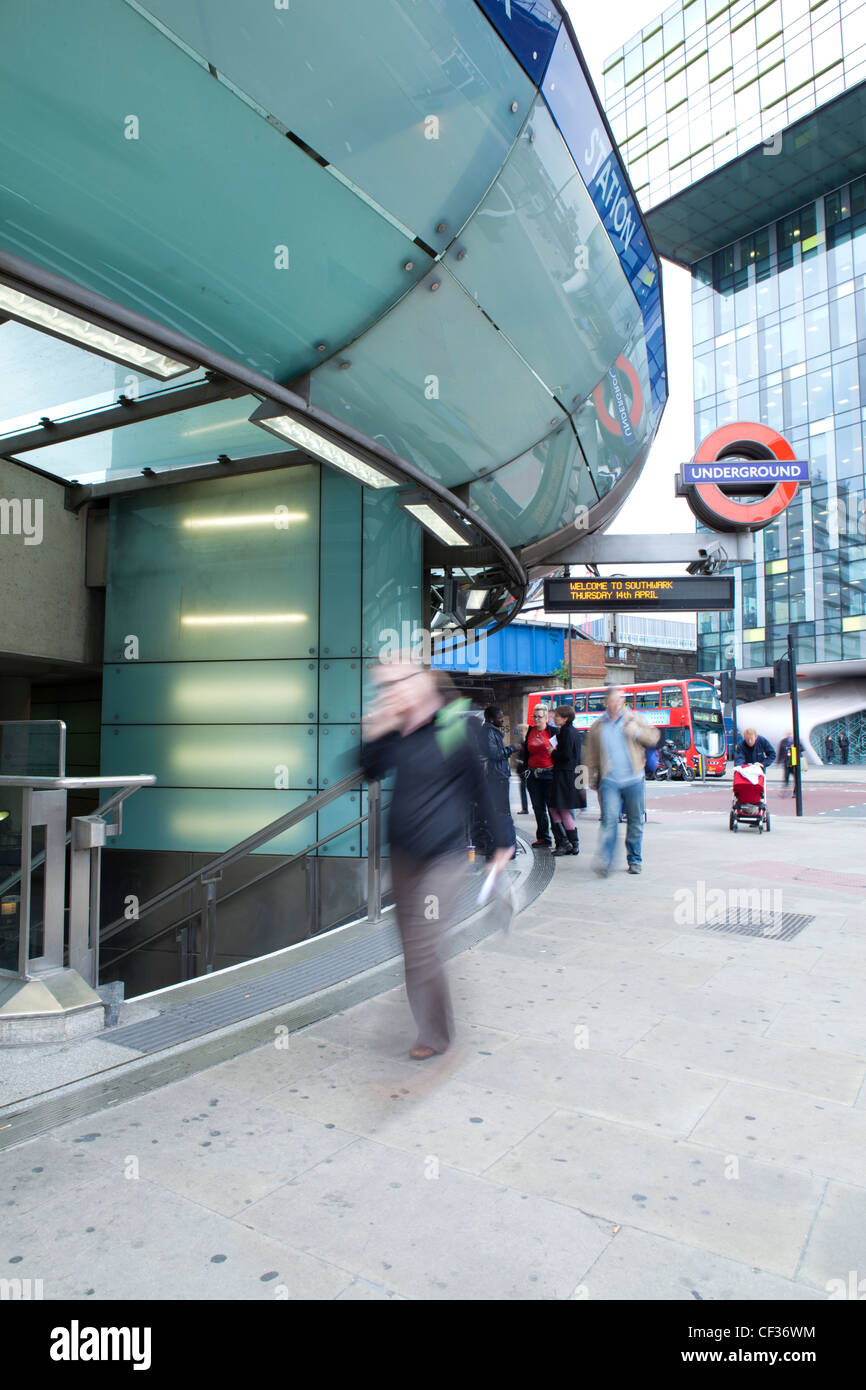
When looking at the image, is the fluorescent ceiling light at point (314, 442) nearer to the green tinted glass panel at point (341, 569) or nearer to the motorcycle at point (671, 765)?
the green tinted glass panel at point (341, 569)

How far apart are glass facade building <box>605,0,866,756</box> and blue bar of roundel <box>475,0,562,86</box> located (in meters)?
41.3

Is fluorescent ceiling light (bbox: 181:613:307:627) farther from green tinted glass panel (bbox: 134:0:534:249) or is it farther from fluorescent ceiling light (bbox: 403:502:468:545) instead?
green tinted glass panel (bbox: 134:0:534:249)

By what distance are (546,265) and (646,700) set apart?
2364cm

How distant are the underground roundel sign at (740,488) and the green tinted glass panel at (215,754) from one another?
739 cm

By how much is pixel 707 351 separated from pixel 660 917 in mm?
52063

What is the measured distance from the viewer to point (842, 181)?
45750 millimetres

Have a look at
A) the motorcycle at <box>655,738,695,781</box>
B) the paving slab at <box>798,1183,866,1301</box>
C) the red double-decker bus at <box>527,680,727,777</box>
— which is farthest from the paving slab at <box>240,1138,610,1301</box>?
the motorcycle at <box>655,738,695,781</box>

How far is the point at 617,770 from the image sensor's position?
7547 millimetres

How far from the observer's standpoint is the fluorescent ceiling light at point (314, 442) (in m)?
5.26

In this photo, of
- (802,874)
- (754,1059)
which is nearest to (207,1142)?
(754,1059)

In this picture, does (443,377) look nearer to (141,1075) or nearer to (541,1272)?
(141,1075)

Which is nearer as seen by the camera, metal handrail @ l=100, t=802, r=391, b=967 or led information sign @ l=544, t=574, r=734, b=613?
metal handrail @ l=100, t=802, r=391, b=967

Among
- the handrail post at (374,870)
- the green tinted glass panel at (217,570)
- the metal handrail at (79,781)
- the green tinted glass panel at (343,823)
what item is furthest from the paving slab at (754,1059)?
the green tinted glass panel at (217,570)

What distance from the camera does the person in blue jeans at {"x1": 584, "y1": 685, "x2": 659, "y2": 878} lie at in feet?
24.6
